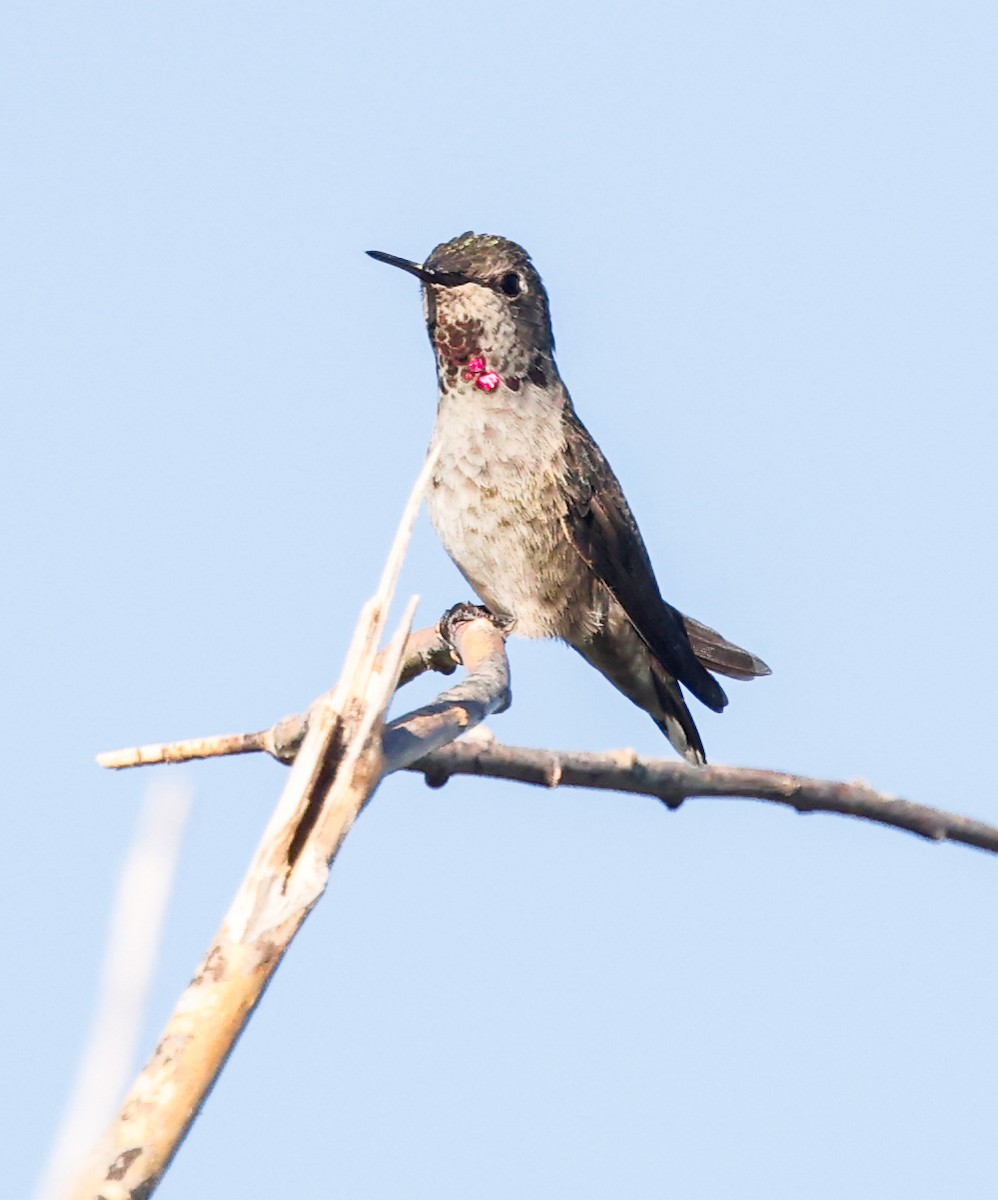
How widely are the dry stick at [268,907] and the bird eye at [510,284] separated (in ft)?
16.6

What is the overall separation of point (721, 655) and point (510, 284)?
1868mm

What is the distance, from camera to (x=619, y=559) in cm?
778

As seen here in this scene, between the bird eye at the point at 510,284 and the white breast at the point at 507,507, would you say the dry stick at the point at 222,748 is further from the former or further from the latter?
the bird eye at the point at 510,284

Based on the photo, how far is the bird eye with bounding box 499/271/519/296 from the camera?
7.83 meters

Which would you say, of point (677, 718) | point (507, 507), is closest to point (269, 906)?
point (507, 507)

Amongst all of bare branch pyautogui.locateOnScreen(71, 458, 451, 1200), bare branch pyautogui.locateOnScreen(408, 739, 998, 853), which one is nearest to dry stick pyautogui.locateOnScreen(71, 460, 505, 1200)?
bare branch pyautogui.locateOnScreen(71, 458, 451, 1200)

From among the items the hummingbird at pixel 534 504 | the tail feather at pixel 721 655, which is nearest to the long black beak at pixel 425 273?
the hummingbird at pixel 534 504

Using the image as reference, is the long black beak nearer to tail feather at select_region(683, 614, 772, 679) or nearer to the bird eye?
the bird eye

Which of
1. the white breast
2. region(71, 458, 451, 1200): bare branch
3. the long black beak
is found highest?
the long black beak

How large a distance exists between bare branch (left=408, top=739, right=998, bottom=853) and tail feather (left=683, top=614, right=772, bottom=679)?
402 cm

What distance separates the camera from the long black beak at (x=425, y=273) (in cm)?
746

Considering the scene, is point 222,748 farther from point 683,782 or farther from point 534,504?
point 534,504

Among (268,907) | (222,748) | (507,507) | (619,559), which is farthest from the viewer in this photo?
(619,559)

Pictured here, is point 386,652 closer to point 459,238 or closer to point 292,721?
point 292,721
